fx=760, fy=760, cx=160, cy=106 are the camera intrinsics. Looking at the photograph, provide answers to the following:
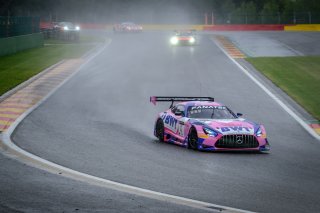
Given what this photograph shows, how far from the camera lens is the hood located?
1883 centimetres

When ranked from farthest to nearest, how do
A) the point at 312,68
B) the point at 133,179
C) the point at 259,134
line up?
the point at 312,68 → the point at 259,134 → the point at 133,179

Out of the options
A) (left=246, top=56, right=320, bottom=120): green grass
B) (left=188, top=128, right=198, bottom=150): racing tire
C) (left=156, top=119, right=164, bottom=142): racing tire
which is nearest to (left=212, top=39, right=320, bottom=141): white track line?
(left=246, top=56, right=320, bottom=120): green grass

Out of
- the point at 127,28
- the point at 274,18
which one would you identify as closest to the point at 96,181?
the point at 127,28

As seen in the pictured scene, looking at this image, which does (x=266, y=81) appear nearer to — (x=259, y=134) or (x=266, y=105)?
(x=266, y=105)

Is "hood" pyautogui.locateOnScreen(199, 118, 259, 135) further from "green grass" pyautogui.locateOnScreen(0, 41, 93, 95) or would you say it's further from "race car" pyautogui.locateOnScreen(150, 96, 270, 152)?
"green grass" pyautogui.locateOnScreen(0, 41, 93, 95)

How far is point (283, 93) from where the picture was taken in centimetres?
3269

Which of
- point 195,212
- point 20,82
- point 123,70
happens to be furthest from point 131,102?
point 195,212

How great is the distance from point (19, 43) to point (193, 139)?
1383 inches

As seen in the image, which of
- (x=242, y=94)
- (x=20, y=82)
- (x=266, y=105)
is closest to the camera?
(x=266, y=105)

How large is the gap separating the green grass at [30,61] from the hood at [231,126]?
14.3m

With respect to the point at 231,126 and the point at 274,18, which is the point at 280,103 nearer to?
the point at 231,126

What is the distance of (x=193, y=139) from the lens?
1934cm

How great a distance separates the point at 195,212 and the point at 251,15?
82986mm

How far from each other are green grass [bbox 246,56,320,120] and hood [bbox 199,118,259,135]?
8.11 metres
